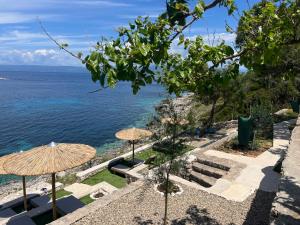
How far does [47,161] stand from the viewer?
10.7 m

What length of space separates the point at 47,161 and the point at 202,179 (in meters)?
6.39

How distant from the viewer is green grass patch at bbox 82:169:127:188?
17.0 m

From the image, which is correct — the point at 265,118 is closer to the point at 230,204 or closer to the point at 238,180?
the point at 238,180

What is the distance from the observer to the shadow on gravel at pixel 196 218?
30.0 ft

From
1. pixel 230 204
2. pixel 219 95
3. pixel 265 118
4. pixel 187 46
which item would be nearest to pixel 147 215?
pixel 230 204

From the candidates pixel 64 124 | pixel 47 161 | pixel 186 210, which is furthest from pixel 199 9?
pixel 64 124

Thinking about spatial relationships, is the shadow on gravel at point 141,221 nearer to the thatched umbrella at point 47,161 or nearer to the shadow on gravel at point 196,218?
the shadow on gravel at point 196,218

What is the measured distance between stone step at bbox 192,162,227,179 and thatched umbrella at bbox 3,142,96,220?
4.99m

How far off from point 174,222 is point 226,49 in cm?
616

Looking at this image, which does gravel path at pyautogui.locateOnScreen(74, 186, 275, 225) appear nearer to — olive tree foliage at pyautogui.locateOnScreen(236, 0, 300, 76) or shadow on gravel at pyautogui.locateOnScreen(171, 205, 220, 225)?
shadow on gravel at pyautogui.locateOnScreen(171, 205, 220, 225)

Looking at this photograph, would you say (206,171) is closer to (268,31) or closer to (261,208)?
(261,208)

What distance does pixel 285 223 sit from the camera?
225 inches

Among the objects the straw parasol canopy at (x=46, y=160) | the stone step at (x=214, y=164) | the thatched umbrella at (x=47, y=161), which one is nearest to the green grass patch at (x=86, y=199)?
the thatched umbrella at (x=47, y=161)

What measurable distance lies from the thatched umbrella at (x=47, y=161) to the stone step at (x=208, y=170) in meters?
4.99
